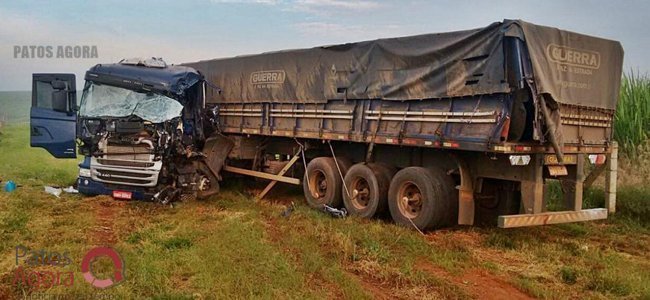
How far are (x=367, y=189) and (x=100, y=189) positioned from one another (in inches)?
196

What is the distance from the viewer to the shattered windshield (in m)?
10.0

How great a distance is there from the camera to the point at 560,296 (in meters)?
5.14

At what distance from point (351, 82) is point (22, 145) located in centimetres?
1766

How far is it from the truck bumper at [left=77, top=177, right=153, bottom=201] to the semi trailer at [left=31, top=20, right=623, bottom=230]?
29mm

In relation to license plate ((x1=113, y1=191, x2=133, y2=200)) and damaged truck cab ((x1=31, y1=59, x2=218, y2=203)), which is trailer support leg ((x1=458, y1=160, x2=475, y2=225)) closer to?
damaged truck cab ((x1=31, y1=59, x2=218, y2=203))

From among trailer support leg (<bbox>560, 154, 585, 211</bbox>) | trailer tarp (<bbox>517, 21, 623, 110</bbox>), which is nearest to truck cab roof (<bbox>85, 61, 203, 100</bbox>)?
trailer tarp (<bbox>517, 21, 623, 110</bbox>)

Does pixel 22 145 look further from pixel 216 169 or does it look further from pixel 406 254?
pixel 406 254

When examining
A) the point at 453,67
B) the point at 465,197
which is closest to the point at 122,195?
the point at 465,197

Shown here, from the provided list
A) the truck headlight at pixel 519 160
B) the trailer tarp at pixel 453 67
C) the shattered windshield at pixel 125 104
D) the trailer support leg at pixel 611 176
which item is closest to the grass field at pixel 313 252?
the trailer support leg at pixel 611 176

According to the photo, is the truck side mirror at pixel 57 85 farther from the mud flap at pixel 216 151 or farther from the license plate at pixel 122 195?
the mud flap at pixel 216 151

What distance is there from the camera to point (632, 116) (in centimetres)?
1177

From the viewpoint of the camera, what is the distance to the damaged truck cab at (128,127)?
9.82 metres

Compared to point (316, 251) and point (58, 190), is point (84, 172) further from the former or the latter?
point (316, 251)

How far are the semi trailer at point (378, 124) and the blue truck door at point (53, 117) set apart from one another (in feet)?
0.08
